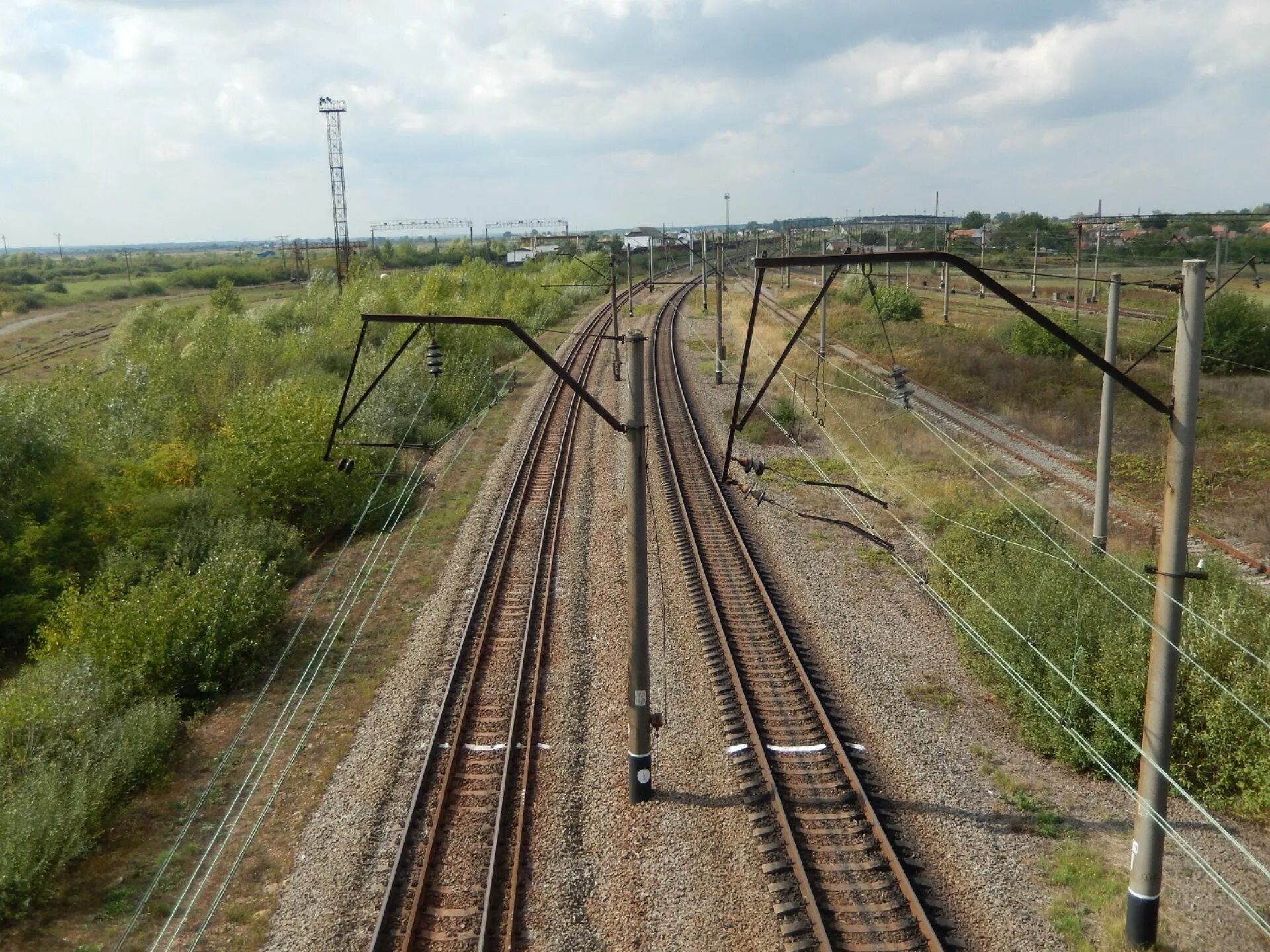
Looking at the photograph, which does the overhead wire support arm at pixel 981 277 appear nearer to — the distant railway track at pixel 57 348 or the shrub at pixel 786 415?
the shrub at pixel 786 415

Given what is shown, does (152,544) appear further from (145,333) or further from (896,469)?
(145,333)

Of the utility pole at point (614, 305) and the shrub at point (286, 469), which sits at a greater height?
the utility pole at point (614, 305)

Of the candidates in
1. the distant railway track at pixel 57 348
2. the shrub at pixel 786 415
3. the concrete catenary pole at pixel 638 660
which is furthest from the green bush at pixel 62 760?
the distant railway track at pixel 57 348

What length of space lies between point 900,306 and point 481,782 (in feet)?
146

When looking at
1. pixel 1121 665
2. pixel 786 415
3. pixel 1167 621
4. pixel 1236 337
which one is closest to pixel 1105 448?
pixel 1121 665

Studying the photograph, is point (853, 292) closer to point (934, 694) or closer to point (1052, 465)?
point (1052, 465)

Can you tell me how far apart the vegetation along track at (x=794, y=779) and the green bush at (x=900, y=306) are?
3506cm

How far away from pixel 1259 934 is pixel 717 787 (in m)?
4.96

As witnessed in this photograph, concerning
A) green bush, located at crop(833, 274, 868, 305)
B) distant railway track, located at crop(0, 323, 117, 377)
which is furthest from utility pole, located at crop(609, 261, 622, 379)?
distant railway track, located at crop(0, 323, 117, 377)

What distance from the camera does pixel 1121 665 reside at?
1111 centimetres

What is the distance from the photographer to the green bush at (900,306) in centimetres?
5075

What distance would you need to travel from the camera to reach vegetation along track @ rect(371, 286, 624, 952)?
8820 millimetres

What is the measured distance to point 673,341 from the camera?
47.7 metres

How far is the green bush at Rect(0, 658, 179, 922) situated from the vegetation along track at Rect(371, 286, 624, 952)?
3.41 m
